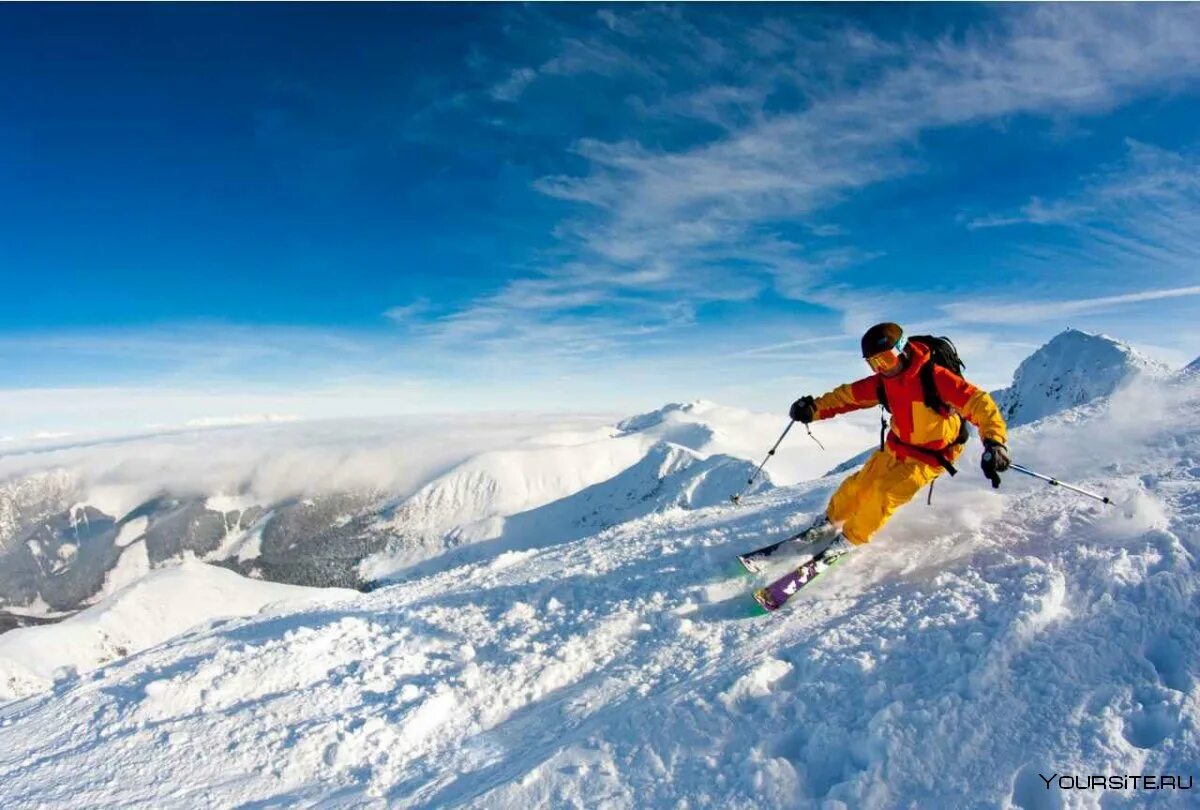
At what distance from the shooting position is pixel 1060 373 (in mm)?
154625

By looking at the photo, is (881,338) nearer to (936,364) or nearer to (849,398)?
(936,364)

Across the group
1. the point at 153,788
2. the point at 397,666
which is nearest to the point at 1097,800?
the point at 397,666

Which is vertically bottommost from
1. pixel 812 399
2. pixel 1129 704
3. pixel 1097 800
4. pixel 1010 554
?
pixel 1097 800

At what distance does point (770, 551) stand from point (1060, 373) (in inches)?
7391

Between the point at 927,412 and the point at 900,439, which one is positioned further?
the point at 900,439

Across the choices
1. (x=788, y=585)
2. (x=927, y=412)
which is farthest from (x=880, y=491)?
(x=788, y=585)

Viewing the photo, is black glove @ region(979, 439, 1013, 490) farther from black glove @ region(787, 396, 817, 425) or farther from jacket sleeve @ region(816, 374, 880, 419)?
black glove @ region(787, 396, 817, 425)

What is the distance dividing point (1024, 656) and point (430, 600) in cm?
A: 798

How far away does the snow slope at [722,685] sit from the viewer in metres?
4.38

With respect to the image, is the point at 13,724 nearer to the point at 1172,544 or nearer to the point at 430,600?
the point at 430,600

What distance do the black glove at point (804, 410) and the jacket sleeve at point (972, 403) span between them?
1.86m

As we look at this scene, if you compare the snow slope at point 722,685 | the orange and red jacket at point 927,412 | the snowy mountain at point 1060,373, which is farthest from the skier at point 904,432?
the snowy mountain at point 1060,373

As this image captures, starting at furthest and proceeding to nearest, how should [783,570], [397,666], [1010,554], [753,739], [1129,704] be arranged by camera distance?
[783,570] → [397,666] → [1010,554] → [753,739] → [1129,704]

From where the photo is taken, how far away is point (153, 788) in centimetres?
588
